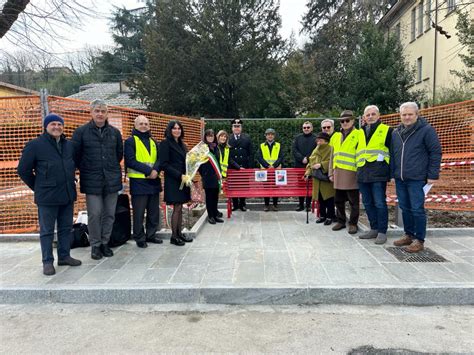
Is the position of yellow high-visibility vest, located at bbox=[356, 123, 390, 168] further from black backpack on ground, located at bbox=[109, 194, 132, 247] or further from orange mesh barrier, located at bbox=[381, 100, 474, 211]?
black backpack on ground, located at bbox=[109, 194, 132, 247]

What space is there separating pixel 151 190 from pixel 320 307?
2.82 meters

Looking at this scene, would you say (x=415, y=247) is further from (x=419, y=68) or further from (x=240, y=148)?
(x=419, y=68)

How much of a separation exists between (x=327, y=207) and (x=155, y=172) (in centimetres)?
328

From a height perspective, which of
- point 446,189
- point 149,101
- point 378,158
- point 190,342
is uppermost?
point 149,101

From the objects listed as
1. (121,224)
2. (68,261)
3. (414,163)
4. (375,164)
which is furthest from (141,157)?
(414,163)

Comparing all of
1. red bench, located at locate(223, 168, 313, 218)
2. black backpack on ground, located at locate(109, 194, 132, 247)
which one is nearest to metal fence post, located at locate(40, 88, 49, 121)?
black backpack on ground, located at locate(109, 194, 132, 247)

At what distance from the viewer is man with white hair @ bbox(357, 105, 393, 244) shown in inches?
206

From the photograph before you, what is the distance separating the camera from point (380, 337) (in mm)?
3145

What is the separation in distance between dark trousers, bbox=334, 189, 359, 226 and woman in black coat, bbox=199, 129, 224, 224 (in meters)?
2.13

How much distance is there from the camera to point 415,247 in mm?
4945

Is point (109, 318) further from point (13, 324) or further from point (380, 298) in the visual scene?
point (380, 298)

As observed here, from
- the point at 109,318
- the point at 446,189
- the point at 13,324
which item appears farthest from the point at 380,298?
the point at 446,189

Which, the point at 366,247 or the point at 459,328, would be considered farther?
the point at 366,247

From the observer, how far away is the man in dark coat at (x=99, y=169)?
15.3 ft
